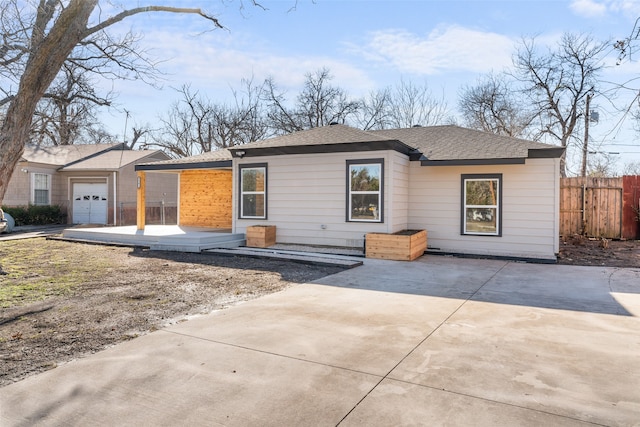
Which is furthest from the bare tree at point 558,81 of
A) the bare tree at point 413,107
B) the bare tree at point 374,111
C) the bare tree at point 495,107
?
the bare tree at point 374,111

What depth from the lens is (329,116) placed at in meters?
27.3

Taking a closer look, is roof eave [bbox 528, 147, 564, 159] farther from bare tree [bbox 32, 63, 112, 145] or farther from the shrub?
the shrub

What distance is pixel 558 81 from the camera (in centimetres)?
2203

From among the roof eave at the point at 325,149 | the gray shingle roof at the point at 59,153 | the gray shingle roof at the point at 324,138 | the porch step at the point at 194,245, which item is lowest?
the porch step at the point at 194,245

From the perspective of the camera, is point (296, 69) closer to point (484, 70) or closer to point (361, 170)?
point (484, 70)

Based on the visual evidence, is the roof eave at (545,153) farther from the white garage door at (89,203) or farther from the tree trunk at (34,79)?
the white garage door at (89,203)

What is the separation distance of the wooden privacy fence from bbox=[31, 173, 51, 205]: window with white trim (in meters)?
21.2

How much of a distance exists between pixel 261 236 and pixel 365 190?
2991mm

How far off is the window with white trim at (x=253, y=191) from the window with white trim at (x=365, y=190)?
2524 mm

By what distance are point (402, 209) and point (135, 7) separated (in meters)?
7.32

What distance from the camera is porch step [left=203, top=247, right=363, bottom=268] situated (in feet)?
27.6

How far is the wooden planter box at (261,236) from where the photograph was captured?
10.6 metres

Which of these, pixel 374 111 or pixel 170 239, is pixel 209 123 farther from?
pixel 170 239

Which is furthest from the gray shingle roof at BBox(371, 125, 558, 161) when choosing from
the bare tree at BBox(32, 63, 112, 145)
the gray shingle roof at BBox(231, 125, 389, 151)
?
the bare tree at BBox(32, 63, 112, 145)
